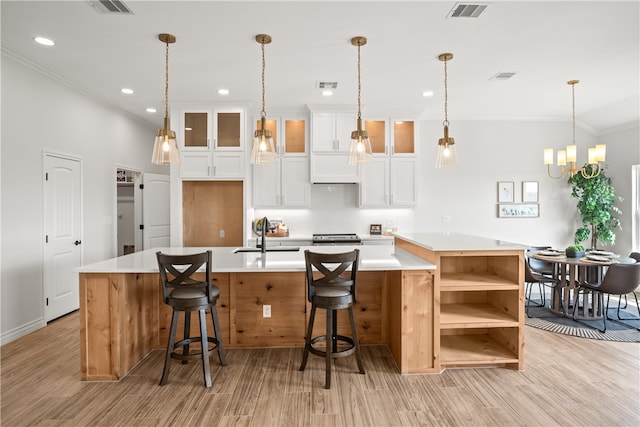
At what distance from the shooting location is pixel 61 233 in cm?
405

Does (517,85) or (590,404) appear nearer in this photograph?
(590,404)

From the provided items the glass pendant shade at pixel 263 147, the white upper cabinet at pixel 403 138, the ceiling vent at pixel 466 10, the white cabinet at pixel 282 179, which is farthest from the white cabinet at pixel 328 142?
the ceiling vent at pixel 466 10

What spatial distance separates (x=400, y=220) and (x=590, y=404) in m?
3.61

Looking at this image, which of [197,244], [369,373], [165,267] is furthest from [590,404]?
[197,244]

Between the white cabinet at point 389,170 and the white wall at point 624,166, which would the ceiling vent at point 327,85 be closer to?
the white cabinet at point 389,170

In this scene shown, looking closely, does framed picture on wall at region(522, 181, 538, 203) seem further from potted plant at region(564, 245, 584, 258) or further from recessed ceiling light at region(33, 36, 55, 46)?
recessed ceiling light at region(33, 36, 55, 46)

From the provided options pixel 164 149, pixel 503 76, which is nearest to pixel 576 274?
pixel 503 76

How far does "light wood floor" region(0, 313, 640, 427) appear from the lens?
2.15m

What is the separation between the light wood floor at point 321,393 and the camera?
215cm

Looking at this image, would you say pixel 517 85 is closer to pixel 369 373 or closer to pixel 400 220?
pixel 400 220

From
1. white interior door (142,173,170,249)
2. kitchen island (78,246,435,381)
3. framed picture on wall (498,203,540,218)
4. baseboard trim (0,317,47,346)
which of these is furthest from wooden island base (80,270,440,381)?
framed picture on wall (498,203,540,218)

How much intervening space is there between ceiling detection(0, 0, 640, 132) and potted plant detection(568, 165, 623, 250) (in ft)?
3.66

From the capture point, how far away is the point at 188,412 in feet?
7.28

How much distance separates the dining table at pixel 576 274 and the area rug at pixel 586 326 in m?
0.11
